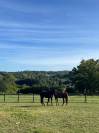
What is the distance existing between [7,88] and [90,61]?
2644 cm

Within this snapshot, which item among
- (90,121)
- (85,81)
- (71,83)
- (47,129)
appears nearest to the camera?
(47,129)

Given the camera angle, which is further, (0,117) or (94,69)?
(94,69)

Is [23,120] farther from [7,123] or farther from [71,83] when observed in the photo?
[71,83]

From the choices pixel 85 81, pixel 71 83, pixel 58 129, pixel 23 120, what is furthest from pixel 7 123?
pixel 71 83

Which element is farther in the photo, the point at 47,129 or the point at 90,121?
the point at 90,121

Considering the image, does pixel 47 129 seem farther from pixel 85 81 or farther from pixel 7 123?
pixel 85 81

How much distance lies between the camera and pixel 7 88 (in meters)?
116

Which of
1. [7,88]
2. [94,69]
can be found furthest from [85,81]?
[7,88]

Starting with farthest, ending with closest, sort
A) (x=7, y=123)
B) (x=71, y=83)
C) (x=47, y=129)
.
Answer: (x=71, y=83) < (x=7, y=123) < (x=47, y=129)

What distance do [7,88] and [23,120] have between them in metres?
95.3

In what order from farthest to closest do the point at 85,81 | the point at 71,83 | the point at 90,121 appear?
1. the point at 71,83
2. the point at 85,81
3. the point at 90,121

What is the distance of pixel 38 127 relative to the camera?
19562 mm

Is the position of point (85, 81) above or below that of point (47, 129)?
above

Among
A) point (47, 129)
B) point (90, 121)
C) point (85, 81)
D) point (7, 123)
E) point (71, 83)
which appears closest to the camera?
point (47, 129)
